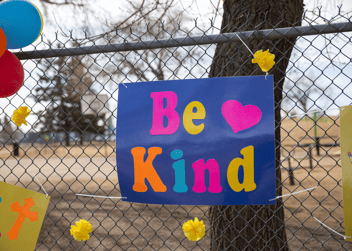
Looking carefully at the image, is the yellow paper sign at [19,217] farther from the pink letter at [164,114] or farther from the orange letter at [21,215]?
the pink letter at [164,114]

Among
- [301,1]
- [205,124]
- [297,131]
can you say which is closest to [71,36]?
[205,124]

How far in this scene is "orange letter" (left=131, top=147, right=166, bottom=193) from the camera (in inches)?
66.0

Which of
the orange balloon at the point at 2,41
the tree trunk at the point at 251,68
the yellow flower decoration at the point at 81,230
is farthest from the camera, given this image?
the tree trunk at the point at 251,68

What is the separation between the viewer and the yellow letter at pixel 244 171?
1.61 metres

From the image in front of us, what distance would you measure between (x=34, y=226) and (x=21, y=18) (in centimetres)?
131

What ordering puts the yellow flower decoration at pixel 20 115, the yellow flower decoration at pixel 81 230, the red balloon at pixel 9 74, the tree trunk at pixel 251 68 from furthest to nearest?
the tree trunk at pixel 251 68 → the yellow flower decoration at pixel 20 115 → the yellow flower decoration at pixel 81 230 → the red balloon at pixel 9 74

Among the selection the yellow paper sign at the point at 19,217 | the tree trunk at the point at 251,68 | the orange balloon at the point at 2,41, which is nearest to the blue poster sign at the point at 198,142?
the tree trunk at the point at 251,68

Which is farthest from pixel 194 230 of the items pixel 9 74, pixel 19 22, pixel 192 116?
pixel 19 22

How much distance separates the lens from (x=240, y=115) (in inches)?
64.2

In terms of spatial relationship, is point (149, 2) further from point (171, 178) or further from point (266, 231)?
point (266, 231)

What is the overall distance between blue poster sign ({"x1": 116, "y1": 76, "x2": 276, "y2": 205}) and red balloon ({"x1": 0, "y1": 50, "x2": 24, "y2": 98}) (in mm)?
651

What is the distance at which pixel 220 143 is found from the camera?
1.63m

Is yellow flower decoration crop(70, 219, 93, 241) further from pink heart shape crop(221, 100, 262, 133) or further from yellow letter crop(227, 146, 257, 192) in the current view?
pink heart shape crop(221, 100, 262, 133)

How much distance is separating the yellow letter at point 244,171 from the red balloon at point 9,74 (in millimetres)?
1396
